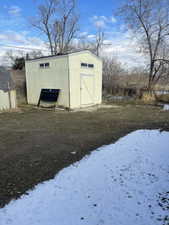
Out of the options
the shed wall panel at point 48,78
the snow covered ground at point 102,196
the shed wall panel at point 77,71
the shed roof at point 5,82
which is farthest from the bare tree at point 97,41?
the snow covered ground at point 102,196

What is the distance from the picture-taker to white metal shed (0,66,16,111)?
8.16 m

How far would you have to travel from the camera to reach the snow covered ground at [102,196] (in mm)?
1736

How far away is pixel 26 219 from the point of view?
1724mm

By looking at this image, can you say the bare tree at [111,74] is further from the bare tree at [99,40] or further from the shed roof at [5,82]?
the shed roof at [5,82]

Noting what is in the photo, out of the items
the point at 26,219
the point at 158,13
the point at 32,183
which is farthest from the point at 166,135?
the point at 158,13

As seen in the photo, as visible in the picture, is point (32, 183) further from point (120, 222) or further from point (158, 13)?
point (158, 13)

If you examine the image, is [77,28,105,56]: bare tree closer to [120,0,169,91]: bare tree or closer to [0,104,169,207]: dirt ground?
[120,0,169,91]: bare tree

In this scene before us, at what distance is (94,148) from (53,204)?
6.02ft

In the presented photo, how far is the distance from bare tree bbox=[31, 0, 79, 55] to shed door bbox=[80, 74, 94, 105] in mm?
12214

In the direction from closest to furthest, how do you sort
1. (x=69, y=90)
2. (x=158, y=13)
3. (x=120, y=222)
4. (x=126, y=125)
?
1. (x=120, y=222)
2. (x=126, y=125)
3. (x=69, y=90)
4. (x=158, y=13)

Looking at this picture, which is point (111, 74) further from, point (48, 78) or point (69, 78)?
point (69, 78)

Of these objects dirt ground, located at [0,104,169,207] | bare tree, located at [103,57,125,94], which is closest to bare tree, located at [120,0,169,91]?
bare tree, located at [103,57,125,94]

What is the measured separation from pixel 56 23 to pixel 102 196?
72.7ft

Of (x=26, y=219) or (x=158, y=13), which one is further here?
(x=158, y=13)
